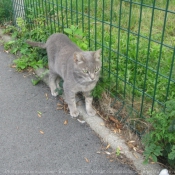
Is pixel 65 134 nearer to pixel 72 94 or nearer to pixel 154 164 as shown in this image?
pixel 72 94

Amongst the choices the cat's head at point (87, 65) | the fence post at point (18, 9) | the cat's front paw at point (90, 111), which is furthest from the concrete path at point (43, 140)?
the fence post at point (18, 9)

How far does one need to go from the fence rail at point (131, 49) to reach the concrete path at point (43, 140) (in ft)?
1.90

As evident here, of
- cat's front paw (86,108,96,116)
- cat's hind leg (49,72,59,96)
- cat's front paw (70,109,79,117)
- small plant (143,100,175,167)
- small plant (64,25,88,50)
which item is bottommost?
cat's front paw (70,109,79,117)

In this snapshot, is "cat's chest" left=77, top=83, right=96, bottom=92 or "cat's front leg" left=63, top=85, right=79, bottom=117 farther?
"cat's front leg" left=63, top=85, right=79, bottom=117

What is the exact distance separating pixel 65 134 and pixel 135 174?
98 cm

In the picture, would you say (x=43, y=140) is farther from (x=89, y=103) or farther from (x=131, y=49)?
(x=131, y=49)

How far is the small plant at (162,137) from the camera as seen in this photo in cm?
247

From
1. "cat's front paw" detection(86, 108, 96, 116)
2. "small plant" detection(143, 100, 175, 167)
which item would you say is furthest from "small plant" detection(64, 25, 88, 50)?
"small plant" detection(143, 100, 175, 167)

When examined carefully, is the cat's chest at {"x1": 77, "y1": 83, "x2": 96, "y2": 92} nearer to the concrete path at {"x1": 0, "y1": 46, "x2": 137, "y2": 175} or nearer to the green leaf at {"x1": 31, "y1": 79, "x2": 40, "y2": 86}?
the concrete path at {"x1": 0, "y1": 46, "x2": 137, "y2": 175}

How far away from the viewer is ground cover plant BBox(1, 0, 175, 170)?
2.96 metres

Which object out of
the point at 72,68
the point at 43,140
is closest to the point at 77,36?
the point at 72,68

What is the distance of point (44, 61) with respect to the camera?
459cm

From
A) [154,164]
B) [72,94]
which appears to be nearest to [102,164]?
[154,164]

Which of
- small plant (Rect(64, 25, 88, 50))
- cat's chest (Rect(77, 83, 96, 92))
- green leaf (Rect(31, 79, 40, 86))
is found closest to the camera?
cat's chest (Rect(77, 83, 96, 92))
